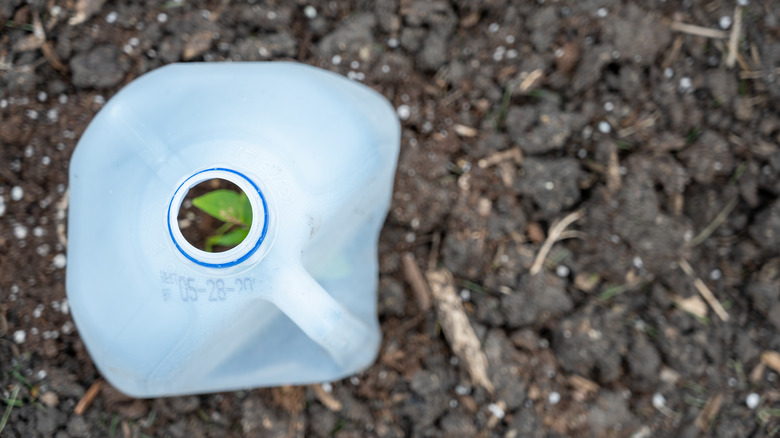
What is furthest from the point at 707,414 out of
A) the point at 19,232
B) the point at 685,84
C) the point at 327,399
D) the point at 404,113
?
the point at 19,232

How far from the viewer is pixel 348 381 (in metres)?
1.52

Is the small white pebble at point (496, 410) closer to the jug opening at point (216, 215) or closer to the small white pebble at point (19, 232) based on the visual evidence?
the jug opening at point (216, 215)

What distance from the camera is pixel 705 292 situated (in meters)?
1.58

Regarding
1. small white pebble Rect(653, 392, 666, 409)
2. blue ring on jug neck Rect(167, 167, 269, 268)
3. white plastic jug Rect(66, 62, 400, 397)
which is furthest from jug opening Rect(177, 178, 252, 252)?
small white pebble Rect(653, 392, 666, 409)

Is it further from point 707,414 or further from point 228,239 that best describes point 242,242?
point 707,414

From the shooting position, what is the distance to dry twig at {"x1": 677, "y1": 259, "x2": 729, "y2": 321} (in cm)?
158

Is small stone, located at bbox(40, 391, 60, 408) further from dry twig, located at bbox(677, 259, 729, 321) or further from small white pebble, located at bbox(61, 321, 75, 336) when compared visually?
dry twig, located at bbox(677, 259, 729, 321)

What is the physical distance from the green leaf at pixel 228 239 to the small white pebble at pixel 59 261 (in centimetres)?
40

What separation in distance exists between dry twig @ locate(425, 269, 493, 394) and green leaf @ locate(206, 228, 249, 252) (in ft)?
1.66

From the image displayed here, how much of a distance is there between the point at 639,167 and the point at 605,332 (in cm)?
43

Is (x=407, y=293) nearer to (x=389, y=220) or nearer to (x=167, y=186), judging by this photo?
(x=389, y=220)

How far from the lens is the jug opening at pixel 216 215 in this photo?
4.11 feet

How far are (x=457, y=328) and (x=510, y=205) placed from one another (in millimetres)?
341

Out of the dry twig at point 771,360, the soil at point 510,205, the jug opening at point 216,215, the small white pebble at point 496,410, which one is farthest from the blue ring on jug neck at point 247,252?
the dry twig at point 771,360
